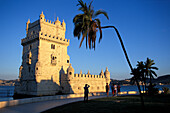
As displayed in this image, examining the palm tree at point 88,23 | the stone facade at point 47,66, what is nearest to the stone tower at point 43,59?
the stone facade at point 47,66

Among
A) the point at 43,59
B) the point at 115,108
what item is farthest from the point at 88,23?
the point at 43,59

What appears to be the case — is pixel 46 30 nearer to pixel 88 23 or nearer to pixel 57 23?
pixel 57 23

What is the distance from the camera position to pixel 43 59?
33562mm

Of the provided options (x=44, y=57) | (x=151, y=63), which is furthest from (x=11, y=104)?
(x=151, y=63)

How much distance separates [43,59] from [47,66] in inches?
78.1

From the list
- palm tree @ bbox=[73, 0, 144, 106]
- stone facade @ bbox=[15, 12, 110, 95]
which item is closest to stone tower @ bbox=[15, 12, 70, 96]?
stone facade @ bbox=[15, 12, 110, 95]

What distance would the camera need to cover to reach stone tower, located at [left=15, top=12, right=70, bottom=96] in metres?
32.5

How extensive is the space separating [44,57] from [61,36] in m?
8.91

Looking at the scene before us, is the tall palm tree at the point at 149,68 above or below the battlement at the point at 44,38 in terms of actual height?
below

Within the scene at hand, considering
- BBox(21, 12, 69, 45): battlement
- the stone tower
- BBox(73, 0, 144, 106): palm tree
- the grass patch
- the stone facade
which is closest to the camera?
the grass patch

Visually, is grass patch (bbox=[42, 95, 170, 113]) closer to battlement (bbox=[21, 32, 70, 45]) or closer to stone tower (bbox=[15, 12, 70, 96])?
stone tower (bbox=[15, 12, 70, 96])

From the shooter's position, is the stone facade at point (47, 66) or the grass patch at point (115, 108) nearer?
the grass patch at point (115, 108)

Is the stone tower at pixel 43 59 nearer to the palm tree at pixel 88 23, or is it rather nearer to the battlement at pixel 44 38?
the battlement at pixel 44 38

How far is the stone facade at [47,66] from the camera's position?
3278cm
